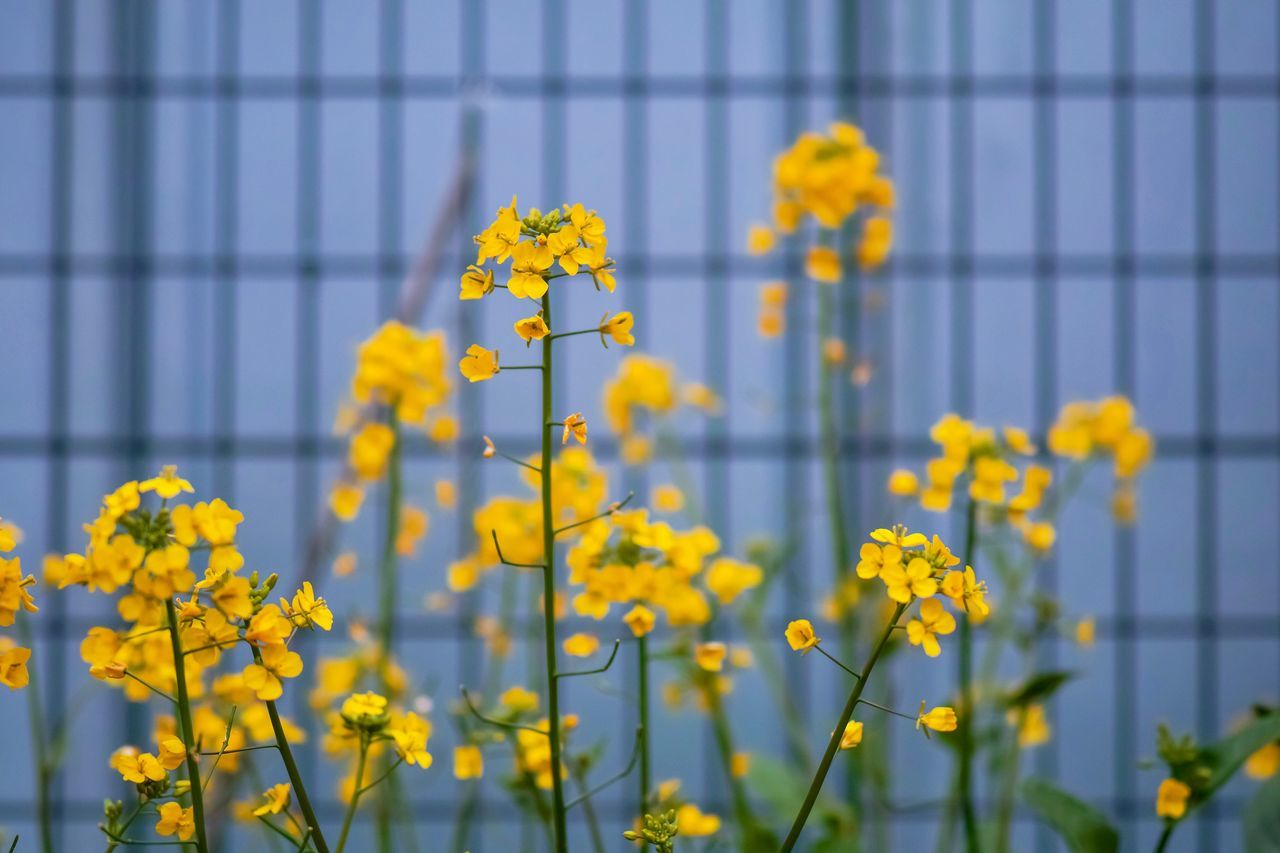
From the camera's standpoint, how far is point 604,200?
187cm

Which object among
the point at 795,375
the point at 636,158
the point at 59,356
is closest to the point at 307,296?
the point at 59,356

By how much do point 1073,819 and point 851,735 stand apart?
0.27 m

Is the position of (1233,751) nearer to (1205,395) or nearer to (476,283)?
(476,283)

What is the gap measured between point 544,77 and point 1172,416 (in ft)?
4.01

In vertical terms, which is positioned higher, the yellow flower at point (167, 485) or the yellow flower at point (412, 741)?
the yellow flower at point (167, 485)

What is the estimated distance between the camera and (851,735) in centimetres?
39

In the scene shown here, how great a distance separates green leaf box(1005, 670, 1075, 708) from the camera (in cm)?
66

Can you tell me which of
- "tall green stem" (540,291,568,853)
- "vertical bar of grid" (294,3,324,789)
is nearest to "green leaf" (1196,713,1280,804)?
"tall green stem" (540,291,568,853)

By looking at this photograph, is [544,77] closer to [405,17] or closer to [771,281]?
[405,17]

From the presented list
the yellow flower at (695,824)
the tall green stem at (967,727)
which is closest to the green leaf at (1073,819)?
the tall green stem at (967,727)

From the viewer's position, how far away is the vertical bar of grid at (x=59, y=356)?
1852 mm

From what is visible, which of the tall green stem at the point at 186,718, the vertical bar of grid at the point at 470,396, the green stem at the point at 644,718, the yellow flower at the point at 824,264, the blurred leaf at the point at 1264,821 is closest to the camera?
the tall green stem at the point at 186,718

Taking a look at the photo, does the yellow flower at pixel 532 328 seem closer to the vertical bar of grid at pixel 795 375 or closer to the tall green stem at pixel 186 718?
the tall green stem at pixel 186 718

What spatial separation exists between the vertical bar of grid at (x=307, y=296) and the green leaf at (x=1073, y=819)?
1.50m
